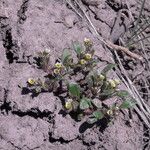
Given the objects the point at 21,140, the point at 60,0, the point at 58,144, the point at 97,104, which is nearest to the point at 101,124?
the point at 97,104

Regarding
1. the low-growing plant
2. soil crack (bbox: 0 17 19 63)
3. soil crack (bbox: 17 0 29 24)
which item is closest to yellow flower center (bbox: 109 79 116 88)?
the low-growing plant

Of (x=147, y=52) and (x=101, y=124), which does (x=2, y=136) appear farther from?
A: (x=147, y=52)

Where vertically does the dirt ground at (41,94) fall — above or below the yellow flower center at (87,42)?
below

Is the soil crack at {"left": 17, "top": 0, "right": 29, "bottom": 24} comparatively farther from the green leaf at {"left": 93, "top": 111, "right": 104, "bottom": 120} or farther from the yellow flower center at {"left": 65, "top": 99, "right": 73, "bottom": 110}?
the green leaf at {"left": 93, "top": 111, "right": 104, "bottom": 120}

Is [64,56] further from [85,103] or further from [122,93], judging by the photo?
[122,93]

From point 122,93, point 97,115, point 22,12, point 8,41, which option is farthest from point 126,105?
point 22,12

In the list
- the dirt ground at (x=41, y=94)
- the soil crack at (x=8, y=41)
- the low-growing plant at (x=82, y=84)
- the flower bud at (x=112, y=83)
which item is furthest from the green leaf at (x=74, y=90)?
the soil crack at (x=8, y=41)

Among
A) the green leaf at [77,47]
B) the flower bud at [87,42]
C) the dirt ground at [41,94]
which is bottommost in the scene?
the dirt ground at [41,94]

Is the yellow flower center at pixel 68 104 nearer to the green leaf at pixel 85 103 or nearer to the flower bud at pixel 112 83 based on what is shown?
the green leaf at pixel 85 103
